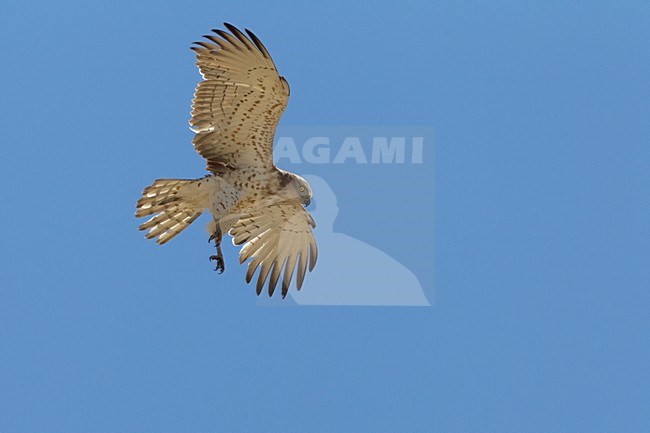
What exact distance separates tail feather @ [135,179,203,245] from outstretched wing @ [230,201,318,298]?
0.58m

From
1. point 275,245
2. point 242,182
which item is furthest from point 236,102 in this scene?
point 275,245

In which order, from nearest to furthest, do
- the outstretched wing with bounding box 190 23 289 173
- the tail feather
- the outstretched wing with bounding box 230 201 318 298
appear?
the outstretched wing with bounding box 190 23 289 173, the tail feather, the outstretched wing with bounding box 230 201 318 298

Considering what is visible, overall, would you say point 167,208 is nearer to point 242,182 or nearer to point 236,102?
point 242,182

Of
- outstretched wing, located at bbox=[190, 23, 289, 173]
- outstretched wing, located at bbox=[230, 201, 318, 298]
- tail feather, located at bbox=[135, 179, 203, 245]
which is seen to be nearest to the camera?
outstretched wing, located at bbox=[190, 23, 289, 173]

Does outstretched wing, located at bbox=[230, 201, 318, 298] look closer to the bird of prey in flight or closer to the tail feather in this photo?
the bird of prey in flight

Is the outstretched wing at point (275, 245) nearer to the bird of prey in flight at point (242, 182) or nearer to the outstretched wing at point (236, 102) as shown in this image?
the bird of prey in flight at point (242, 182)

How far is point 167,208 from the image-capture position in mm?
12078

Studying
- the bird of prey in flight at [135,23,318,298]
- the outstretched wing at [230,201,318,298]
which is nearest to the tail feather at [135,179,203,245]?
the bird of prey in flight at [135,23,318,298]

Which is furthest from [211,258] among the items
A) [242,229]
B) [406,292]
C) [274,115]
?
[406,292]

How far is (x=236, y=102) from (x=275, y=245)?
1600mm

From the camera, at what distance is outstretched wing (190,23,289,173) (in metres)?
11.3

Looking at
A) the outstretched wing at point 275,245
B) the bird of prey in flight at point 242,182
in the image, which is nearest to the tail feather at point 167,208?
the bird of prey in flight at point 242,182

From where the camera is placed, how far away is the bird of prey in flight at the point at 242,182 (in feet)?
37.3

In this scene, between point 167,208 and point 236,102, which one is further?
point 167,208
